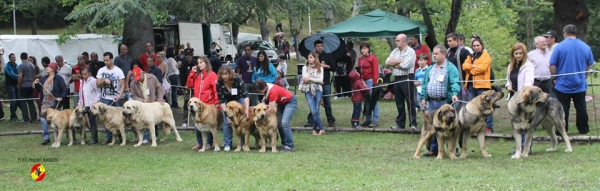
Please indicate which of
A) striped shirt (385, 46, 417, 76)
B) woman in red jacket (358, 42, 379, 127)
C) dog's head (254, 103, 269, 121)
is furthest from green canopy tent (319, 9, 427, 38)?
dog's head (254, 103, 269, 121)

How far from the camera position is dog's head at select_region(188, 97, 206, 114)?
12.6 meters

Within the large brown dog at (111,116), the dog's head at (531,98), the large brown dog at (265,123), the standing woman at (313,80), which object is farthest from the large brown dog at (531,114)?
the large brown dog at (111,116)

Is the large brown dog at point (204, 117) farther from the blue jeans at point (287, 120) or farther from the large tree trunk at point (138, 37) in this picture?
the large tree trunk at point (138, 37)

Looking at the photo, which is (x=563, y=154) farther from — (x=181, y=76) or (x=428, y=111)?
(x=181, y=76)

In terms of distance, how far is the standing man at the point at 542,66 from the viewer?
488 inches

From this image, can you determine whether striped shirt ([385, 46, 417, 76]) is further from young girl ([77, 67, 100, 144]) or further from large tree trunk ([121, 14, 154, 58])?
large tree trunk ([121, 14, 154, 58])

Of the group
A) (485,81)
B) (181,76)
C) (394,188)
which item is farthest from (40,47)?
(394,188)

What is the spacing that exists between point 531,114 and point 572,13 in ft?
18.1

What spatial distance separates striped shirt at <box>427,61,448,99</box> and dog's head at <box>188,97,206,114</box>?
382 cm

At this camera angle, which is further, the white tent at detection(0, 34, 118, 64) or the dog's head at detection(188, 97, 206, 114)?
the white tent at detection(0, 34, 118, 64)

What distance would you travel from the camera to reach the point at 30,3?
789 inches

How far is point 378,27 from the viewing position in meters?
21.4

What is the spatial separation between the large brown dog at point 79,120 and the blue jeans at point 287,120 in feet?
13.8

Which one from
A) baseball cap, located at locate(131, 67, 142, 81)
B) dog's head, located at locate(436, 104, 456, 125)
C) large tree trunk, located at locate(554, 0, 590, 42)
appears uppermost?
large tree trunk, located at locate(554, 0, 590, 42)
